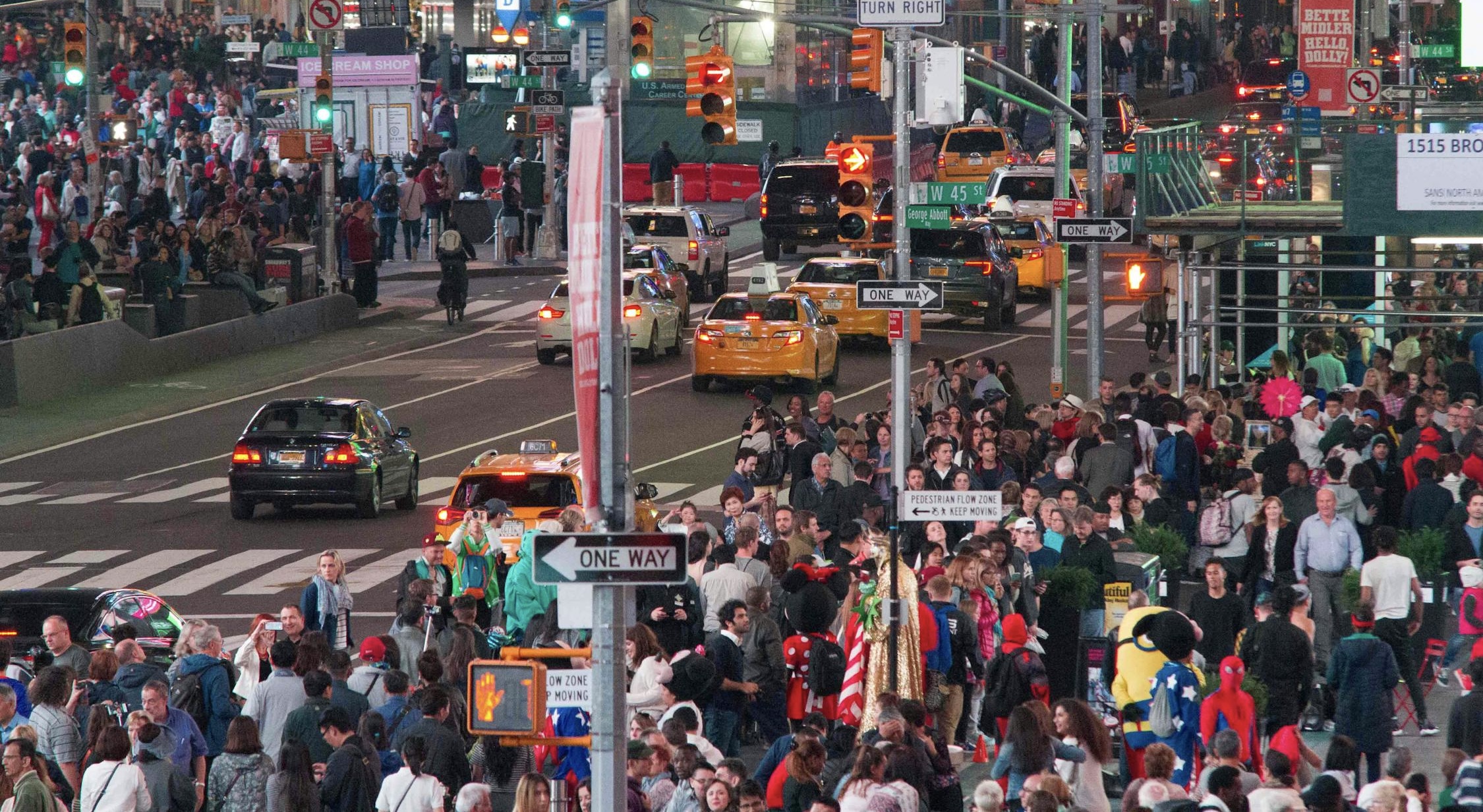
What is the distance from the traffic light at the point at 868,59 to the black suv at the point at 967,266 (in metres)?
16.6

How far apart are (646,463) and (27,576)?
8.78 meters

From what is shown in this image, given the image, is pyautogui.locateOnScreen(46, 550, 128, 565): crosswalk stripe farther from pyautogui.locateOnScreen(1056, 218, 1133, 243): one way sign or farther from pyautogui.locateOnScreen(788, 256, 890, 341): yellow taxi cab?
pyautogui.locateOnScreen(788, 256, 890, 341): yellow taxi cab

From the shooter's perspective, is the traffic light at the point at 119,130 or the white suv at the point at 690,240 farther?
the traffic light at the point at 119,130

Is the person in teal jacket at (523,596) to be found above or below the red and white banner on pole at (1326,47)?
below

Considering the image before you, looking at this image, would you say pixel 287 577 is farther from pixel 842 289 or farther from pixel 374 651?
pixel 842 289

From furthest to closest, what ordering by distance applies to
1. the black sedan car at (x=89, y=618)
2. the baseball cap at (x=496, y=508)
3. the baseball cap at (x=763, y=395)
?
the baseball cap at (x=763, y=395) → the baseball cap at (x=496, y=508) → the black sedan car at (x=89, y=618)

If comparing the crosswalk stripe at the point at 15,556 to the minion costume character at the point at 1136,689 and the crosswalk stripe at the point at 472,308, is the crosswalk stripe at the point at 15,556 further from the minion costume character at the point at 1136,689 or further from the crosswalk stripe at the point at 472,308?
the crosswalk stripe at the point at 472,308

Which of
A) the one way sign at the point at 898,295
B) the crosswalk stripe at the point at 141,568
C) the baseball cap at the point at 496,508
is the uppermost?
the one way sign at the point at 898,295

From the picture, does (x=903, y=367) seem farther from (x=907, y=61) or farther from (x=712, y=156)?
(x=712, y=156)

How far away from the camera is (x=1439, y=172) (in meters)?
25.1

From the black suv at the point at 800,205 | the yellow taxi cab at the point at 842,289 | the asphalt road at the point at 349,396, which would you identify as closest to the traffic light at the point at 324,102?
the asphalt road at the point at 349,396

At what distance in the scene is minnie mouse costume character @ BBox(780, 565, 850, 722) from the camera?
15.6 m

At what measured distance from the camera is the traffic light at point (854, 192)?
23.5 m

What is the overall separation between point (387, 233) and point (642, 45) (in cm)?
1778
